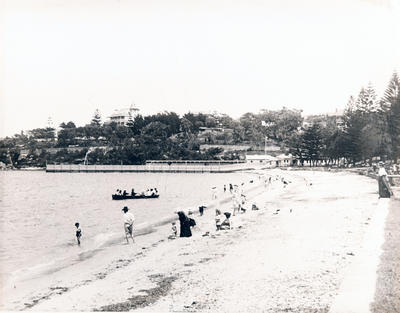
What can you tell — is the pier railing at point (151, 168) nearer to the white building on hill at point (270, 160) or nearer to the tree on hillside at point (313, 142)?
the white building on hill at point (270, 160)

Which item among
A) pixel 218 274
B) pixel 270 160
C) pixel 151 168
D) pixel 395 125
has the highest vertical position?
pixel 395 125

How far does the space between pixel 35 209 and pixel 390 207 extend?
30599mm

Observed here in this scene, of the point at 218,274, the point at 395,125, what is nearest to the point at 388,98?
the point at 395,125

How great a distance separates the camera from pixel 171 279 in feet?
33.2

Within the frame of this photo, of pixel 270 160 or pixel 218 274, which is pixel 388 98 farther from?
pixel 270 160

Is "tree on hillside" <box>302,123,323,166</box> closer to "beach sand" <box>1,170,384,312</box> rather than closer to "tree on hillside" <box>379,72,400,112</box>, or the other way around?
"tree on hillside" <box>379,72,400,112</box>

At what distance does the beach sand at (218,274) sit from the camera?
8.02 m

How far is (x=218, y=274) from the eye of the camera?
993 centimetres

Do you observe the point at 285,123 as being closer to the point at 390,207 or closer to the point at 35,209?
the point at 35,209

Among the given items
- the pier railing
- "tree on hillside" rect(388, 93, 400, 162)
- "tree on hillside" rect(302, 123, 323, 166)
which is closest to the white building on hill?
the pier railing

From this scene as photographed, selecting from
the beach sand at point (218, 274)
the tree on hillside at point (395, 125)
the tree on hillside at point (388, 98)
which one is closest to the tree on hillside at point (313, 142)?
the tree on hillside at point (388, 98)

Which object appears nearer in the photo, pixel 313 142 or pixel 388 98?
pixel 388 98

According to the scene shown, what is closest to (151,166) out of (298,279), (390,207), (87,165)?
(87,165)

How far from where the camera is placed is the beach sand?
802 cm
